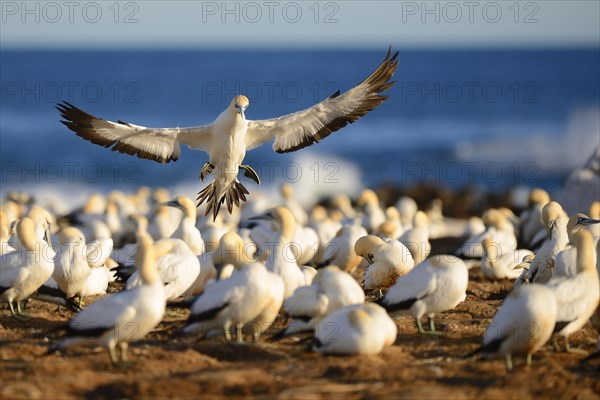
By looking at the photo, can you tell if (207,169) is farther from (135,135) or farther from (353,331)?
(353,331)

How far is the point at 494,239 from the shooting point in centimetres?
1327

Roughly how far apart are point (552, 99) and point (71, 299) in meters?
62.8

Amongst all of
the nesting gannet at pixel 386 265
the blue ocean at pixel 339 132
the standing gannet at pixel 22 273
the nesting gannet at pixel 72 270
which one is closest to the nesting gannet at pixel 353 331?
the standing gannet at pixel 22 273

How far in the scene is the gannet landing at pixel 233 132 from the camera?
11.1m

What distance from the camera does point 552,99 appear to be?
6912 centimetres

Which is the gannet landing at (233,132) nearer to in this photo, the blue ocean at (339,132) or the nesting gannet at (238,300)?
the nesting gannet at (238,300)

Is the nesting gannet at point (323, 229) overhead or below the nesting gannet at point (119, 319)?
overhead

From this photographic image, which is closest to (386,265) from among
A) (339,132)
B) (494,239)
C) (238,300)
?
(238,300)

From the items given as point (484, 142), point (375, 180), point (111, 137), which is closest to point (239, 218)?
point (111, 137)

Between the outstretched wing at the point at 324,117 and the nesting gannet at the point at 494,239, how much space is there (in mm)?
2784

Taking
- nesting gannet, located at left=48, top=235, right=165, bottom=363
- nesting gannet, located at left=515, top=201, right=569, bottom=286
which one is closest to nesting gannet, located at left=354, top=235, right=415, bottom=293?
nesting gannet, located at left=515, top=201, right=569, bottom=286

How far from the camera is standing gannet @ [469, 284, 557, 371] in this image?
712 centimetres

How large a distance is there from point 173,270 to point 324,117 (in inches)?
121

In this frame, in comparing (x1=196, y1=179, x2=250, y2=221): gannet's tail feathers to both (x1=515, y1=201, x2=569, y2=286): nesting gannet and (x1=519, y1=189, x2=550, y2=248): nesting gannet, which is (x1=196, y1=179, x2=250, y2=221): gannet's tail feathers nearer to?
(x1=515, y1=201, x2=569, y2=286): nesting gannet
